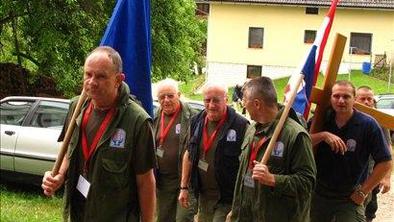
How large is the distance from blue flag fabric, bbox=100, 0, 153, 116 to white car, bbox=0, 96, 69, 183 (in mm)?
4487

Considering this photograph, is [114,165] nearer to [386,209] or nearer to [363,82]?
[386,209]

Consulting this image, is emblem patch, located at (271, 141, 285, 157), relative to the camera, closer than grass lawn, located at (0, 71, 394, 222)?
Yes

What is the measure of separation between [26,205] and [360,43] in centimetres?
3572

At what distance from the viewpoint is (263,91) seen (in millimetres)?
4035

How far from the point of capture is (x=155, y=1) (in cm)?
1767

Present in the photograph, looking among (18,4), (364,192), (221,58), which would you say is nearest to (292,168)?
(364,192)

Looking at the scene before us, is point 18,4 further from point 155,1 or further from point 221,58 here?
point 221,58

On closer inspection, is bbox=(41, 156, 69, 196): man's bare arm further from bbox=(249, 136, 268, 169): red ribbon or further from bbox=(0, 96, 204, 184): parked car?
bbox=(0, 96, 204, 184): parked car

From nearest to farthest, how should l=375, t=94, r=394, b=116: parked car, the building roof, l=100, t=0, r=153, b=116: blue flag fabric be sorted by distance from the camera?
l=100, t=0, r=153, b=116: blue flag fabric → l=375, t=94, r=394, b=116: parked car → the building roof

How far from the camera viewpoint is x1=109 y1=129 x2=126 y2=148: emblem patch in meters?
3.42

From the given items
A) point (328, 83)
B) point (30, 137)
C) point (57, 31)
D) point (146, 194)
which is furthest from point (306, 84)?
point (57, 31)

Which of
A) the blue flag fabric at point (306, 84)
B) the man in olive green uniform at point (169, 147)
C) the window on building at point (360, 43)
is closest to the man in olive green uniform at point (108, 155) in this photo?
the blue flag fabric at point (306, 84)

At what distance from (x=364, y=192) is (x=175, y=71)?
1466cm

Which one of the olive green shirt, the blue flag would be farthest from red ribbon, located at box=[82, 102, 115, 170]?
the blue flag
